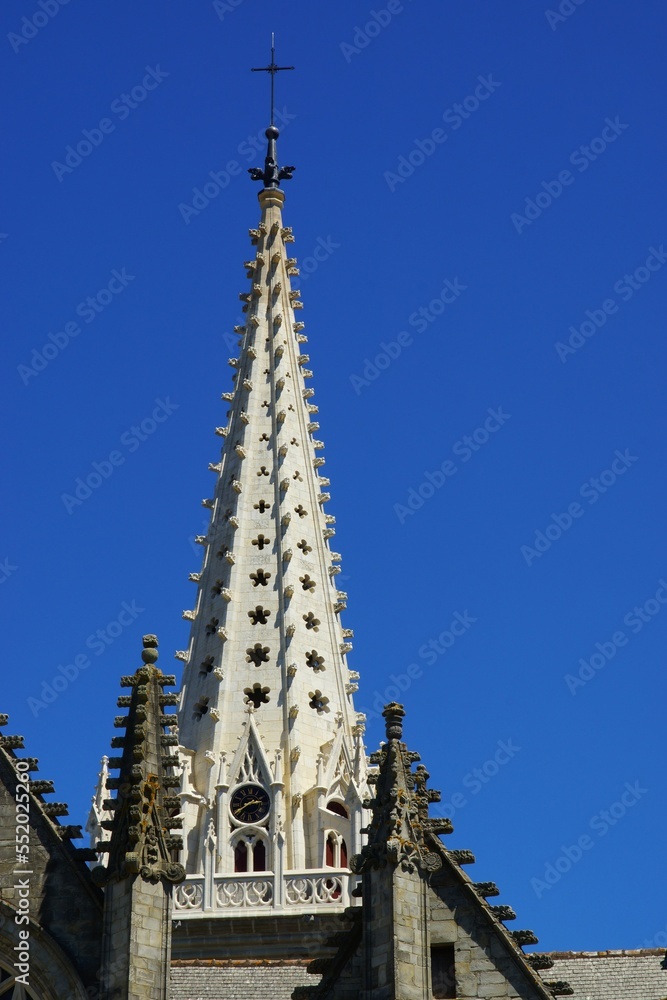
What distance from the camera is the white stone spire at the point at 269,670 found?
6594 cm

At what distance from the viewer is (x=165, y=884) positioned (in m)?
36.7

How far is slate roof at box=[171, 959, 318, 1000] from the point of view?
4284 centimetres

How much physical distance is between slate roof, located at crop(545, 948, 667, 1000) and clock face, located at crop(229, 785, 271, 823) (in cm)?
2461

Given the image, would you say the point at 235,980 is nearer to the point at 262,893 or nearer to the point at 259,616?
the point at 262,893

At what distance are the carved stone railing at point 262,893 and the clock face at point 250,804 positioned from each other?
269 centimetres

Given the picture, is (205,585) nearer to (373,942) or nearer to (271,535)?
(271,535)

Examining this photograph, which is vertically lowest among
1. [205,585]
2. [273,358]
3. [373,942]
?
[373,942]

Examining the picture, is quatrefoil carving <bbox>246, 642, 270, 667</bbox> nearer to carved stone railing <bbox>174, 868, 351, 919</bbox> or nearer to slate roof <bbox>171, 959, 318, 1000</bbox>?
carved stone railing <bbox>174, 868, 351, 919</bbox>

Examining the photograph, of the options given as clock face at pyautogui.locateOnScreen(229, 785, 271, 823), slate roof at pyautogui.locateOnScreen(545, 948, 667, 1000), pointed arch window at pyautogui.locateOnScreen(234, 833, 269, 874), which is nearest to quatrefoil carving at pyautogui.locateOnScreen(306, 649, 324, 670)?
clock face at pyautogui.locateOnScreen(229, 785, 271, 823)

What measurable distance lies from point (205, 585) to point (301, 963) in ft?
85.1

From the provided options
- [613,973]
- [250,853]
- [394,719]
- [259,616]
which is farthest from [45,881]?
[259,616]

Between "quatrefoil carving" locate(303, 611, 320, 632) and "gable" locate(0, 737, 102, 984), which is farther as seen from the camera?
"quatrefoil carving" locate(303, 611, 320, 632)

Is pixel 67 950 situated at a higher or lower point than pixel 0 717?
lower

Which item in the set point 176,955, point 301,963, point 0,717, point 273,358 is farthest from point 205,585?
point 0,717
